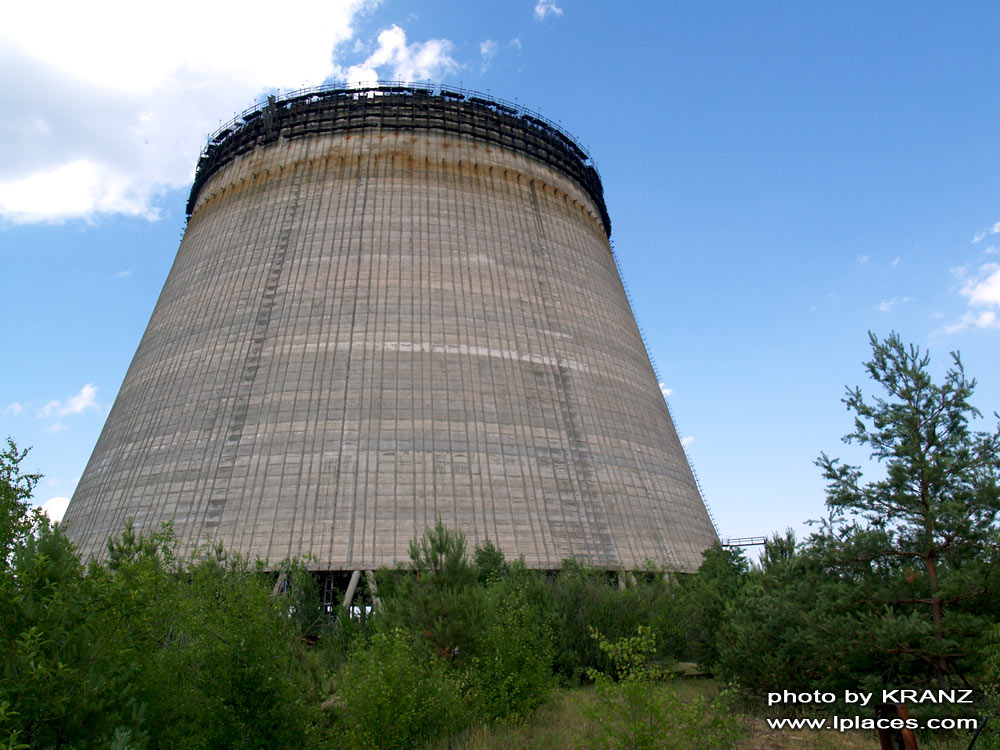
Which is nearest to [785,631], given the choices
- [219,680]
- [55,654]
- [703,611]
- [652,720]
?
[652,720]

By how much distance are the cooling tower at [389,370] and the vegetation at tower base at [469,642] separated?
454 cm

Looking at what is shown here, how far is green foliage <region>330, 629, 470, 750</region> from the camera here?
6113mm

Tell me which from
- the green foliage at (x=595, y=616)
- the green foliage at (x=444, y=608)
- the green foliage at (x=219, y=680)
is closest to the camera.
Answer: the green foliage at (x=219, y=680)

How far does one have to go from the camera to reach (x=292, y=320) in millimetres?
16422

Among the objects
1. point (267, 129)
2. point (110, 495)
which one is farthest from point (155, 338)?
point (267, 129)

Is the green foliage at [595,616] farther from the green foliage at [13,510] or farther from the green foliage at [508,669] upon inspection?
the green foliage at [13,510]

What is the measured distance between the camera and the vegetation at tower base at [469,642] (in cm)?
463

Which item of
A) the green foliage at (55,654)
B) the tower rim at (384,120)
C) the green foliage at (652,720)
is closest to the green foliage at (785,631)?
the green foliage at (652,720)

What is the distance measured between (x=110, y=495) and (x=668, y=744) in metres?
14.5

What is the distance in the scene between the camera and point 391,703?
20.5 ft

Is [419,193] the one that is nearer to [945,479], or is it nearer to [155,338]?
[155,338]

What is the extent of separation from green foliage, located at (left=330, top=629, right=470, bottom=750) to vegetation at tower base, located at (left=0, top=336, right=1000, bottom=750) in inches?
0.8

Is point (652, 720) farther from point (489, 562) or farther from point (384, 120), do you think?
point (384, 120)

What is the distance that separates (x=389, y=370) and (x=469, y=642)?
8.31m
